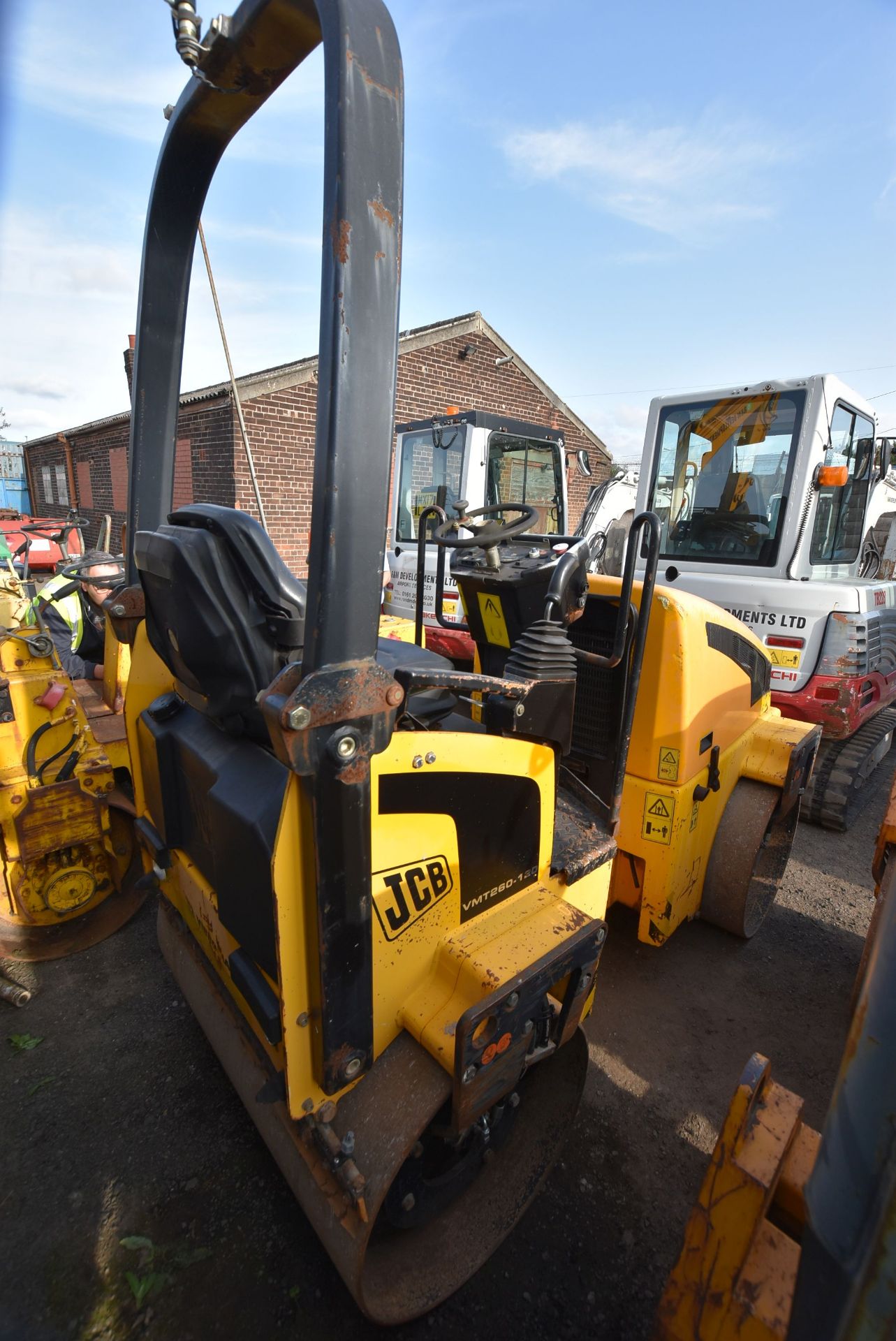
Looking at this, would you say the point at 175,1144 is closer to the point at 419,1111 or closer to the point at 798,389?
the point at 419,1111

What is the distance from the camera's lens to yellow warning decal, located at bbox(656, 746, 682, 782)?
2.45 metres

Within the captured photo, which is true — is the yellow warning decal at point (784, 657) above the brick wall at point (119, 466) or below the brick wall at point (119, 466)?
below

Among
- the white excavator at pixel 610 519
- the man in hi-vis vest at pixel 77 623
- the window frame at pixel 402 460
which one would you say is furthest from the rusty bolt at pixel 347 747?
the window frame at pixel 402 460

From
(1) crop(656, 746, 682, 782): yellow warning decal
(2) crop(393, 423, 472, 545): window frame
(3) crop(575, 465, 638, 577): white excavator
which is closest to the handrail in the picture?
(1) crop(656, 746, 682, 782): yellow warning decal

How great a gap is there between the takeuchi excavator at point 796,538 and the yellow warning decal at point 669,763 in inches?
86.0

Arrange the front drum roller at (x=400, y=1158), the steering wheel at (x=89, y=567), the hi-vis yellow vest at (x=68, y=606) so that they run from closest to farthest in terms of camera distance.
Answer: the front drum roller at (x=400, y=1158), the steering wheel at (x=89, y=567), the hi-vis yellow vest at (x=68, y=606)

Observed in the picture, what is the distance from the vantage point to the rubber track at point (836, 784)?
14.1 feet

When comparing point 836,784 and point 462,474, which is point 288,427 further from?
point 836,784

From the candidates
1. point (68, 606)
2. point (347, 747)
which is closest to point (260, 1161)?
point (347, 747)

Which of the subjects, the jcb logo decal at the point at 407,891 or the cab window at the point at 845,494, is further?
the cab window at the point at 845,494

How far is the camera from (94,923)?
307cm

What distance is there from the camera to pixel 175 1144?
2.10 m

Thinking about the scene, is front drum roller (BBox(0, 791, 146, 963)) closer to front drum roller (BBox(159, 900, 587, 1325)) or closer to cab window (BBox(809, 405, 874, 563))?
front drum roller (BBox(159, 900, 587, 1325))

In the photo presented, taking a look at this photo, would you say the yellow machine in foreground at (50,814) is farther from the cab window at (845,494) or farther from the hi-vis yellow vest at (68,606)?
the cab window at (845,494)
